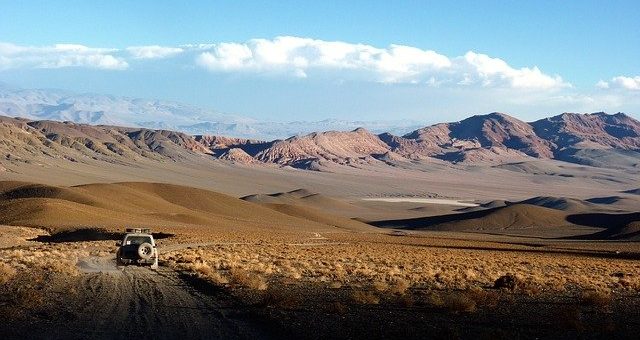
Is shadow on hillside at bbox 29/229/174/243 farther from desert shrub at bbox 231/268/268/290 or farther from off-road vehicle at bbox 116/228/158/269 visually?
desert shrub at bbox 231/268/268/290

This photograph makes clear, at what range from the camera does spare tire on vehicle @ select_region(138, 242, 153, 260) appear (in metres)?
25.2

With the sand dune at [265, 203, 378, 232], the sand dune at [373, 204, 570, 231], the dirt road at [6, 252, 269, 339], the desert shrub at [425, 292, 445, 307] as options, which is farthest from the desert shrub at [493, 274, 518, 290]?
the sand dune at [373, 204, 570, 231]

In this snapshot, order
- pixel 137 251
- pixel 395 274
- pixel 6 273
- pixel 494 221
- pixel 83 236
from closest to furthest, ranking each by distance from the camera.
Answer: pixel 6 273 → pixel 137 251 → pixel 395 274 → pixel 83 236 → pixel 494 221

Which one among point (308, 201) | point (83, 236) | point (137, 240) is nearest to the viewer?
point (137, 240)

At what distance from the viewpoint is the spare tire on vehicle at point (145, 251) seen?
82.6 ft

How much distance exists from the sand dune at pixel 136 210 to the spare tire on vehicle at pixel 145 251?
1404 inches

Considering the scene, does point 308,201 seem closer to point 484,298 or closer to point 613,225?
point 613,225

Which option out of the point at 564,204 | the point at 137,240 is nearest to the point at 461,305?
the point at 137,240

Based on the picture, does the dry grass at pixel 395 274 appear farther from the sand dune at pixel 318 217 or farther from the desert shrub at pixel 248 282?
the sand dune at pixel 318 217

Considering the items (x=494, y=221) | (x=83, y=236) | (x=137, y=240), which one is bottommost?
(x=494, y=221)

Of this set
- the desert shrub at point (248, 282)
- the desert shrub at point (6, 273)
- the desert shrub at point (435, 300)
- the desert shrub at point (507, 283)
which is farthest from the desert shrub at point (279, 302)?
Result: the desert shrub at point (6, 273)

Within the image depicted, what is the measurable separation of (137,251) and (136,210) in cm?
6488

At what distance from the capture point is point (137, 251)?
25203 millimetres

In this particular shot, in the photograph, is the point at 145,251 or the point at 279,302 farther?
the point at 145,251
